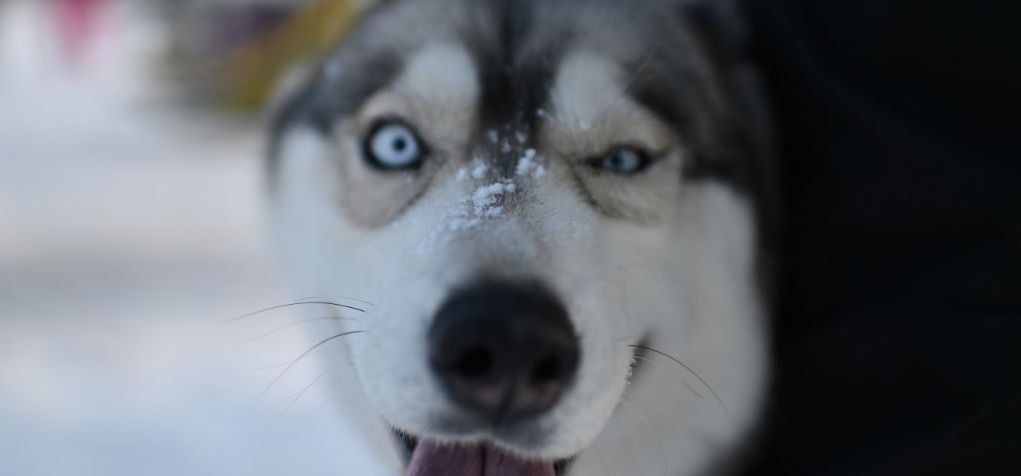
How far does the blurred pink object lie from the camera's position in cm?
573

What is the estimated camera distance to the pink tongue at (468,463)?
3.77 feet

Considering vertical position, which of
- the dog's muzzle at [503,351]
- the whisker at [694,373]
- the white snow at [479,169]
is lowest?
the whisker at [694,373]

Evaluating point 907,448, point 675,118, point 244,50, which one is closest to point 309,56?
point 675,118

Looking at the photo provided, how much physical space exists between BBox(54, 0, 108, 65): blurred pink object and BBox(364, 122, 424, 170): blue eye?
503 centimetres

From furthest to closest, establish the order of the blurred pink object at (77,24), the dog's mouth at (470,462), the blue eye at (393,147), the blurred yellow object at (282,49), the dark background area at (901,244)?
the blurred pink object at (77,24)
the blurred yellow object at (282,49)
the blue eye at (393,147)
the dark background area at (901,244)
the dog's mouth at (470,462)

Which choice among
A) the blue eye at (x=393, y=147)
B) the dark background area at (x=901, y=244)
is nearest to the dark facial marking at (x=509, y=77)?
the blue eye at (x=393, y=147)

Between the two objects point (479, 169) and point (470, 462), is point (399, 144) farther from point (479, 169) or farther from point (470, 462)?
point (470, 462)

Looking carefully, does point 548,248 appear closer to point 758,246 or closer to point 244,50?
point 758,246

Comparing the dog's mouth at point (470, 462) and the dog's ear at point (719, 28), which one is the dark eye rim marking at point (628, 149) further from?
the dog's mouth at point (470, 462)

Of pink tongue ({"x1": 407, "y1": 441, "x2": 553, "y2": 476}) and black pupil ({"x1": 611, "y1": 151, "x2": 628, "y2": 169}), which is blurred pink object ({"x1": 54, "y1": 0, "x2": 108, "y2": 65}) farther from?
pink tongue ({"x1": 407, "y1": 441, "x2": 553, "y2": 476})

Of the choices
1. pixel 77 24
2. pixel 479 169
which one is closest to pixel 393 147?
pixel 479 169

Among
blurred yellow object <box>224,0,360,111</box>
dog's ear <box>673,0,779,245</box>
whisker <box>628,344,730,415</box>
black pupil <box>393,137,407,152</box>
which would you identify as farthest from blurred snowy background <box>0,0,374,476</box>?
dog's ear <box>673,0,779,245</box>

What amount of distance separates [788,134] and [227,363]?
1.78 meters

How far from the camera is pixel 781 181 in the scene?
156 centimetres
